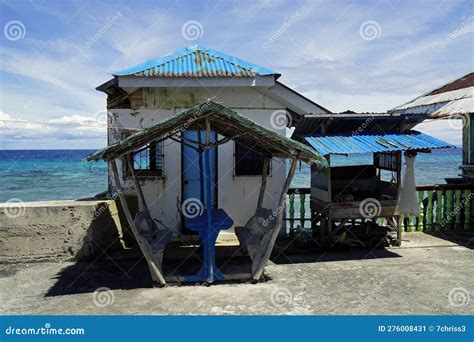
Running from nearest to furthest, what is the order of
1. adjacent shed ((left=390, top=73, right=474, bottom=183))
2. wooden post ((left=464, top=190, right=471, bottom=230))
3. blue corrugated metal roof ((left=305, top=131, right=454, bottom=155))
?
blue corrugated metal roof ((left=305, top=131, right=454, bottom=155))
adjacent shed ((left=390, top=73, right=474, bottom=183))
wooden post ((left=464, top=190, right=471, bottom=230))

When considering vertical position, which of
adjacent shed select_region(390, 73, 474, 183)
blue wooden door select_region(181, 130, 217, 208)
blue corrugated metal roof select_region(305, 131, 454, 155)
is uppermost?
adjacent shed select_region(390, 73, 474, 183)

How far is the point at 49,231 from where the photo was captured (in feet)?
27.7

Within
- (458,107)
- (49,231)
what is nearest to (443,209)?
(458,107)

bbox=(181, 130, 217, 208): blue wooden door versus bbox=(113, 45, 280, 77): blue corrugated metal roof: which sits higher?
bbox=(113, 45, 280, 77): blue corrugated metal roof

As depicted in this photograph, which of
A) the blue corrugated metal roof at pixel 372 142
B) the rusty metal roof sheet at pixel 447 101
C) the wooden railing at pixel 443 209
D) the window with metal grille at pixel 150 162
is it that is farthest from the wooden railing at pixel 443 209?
the window with metal grille at pixel 150 162

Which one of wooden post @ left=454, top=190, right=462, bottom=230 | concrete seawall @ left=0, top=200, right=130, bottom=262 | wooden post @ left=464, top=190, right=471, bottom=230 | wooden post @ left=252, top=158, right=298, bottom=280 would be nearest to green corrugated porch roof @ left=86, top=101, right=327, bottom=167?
wooden post @ left=252, top=158, right=298, bottom=280

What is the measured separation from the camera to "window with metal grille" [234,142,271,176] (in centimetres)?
1020

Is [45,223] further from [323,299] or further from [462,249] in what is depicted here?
[462,249]

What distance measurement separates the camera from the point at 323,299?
244 inches

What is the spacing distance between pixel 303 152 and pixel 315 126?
8.86 ft

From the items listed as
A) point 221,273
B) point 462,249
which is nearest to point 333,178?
point 462,249

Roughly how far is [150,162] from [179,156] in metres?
0.76

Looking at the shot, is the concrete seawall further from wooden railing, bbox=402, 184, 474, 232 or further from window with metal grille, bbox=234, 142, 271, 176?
wooden railing, bbox=402, 184, 474, 232

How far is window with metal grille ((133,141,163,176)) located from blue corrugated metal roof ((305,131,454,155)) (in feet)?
12.0
